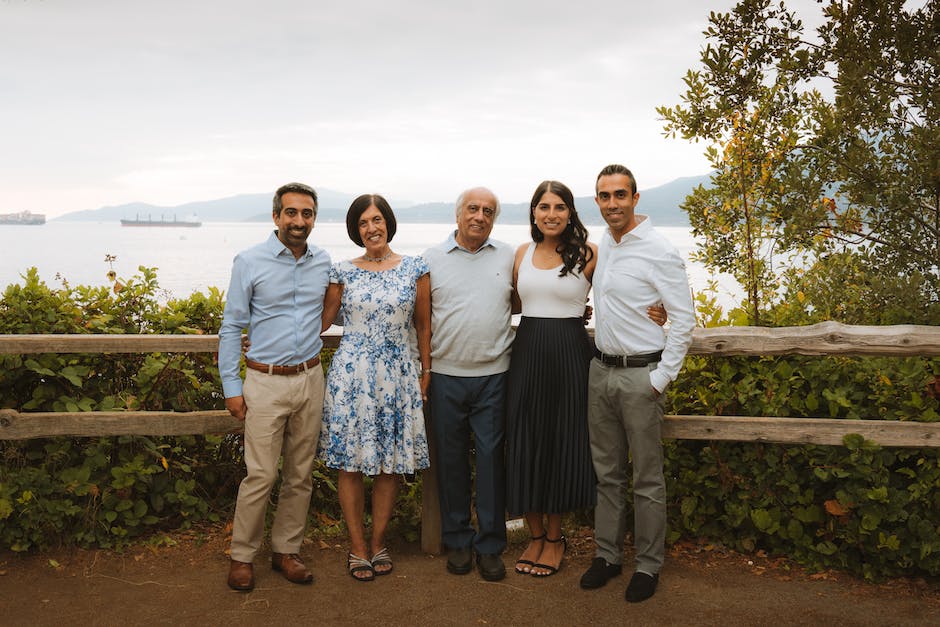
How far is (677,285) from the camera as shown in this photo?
12.0 ft

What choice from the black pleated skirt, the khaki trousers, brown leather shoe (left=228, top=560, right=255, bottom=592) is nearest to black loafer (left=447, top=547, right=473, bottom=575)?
the black pleated skirt

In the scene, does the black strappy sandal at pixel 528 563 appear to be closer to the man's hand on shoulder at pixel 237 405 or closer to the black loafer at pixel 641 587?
the black loafer at pixel 641 587

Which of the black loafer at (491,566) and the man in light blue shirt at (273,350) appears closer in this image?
the man in light blue shirt at (273,350)

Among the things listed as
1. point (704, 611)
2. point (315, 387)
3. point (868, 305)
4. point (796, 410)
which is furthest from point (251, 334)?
point (868, 305)

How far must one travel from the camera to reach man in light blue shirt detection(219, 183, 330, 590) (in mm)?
3826

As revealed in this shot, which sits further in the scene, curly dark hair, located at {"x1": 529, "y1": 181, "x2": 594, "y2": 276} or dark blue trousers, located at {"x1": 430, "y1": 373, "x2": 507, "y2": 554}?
dark blue trousers, located at {"x1": 430, "y1": 373, "x2": 507, "y2": 554}

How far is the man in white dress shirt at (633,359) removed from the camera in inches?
145

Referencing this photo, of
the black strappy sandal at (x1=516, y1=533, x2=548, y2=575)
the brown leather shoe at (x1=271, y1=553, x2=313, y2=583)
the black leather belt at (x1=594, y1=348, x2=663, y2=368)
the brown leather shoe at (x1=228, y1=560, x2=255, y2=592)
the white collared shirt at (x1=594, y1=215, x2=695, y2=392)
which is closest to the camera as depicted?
the white collared shirt at (x1=594, y1=215, x2=695, y2=392)

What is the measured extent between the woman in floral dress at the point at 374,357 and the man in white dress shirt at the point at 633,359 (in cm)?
97

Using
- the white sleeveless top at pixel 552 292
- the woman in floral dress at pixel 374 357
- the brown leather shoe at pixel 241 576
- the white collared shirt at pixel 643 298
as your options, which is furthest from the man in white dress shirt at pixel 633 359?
the brown leather shoe at pixel 241 576

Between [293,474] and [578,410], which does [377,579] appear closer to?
[293,474]

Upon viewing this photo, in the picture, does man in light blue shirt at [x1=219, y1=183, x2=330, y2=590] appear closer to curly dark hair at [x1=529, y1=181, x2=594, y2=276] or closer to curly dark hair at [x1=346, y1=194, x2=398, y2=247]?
curly dark hair at [x1=346, y1=194, x2=398, y2=247]

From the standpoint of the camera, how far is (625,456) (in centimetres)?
404

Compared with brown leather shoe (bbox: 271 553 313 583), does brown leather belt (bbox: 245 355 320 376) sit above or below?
above
